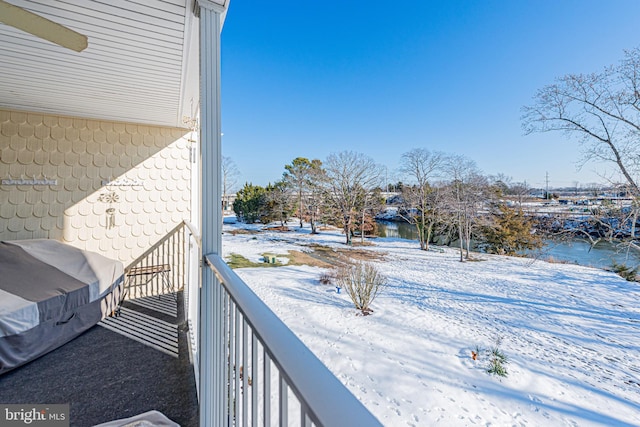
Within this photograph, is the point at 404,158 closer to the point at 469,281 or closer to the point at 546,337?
the point at 469,281

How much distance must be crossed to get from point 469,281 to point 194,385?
913 centimetres

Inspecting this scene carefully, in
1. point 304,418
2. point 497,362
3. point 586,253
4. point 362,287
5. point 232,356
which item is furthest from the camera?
point 586,253

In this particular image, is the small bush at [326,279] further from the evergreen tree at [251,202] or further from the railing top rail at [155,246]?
the evergreen tree at [251,202]

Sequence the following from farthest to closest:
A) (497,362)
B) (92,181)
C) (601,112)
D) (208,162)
Answer: (601,112)
(497,362)
(92,181)
(208,162)

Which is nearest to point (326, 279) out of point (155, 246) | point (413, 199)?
point (155, 246)

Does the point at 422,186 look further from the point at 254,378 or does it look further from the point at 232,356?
the point at 254,378

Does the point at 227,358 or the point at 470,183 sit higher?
the point at 470,183

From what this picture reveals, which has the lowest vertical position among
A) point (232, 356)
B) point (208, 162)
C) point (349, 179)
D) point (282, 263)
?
point (282, 263)

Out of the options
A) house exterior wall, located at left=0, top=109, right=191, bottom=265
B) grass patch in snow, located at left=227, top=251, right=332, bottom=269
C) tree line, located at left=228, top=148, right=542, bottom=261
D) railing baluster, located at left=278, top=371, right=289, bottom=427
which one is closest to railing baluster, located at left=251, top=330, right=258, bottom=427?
railing baluster, located at left=278, top=371, right=289, bottom=427

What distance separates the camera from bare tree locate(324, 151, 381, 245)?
51.0 ft

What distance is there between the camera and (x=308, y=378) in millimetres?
370

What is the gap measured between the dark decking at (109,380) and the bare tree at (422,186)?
14.2 m

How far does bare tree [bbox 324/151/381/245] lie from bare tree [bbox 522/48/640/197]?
7.89 metres

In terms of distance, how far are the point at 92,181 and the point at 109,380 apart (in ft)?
8.14
